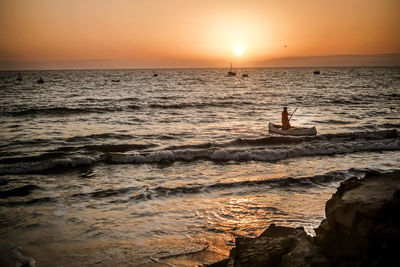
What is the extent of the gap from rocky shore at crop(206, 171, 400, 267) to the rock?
392 centimetres

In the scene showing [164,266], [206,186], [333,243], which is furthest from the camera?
[206,186]

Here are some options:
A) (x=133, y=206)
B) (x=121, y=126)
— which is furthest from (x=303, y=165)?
(x=121, y=126)

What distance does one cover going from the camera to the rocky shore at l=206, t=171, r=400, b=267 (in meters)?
3.70

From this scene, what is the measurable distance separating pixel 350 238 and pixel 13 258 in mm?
5962

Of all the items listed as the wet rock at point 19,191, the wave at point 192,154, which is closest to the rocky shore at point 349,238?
the wet rock at point 19,191

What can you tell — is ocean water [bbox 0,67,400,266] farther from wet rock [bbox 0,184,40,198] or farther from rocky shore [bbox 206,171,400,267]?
rocky shore [bbox 206,171,400,267]

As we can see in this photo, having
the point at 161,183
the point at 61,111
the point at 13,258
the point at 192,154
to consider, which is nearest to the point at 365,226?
the point at 13,258

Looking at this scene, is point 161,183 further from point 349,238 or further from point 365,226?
point 365,226

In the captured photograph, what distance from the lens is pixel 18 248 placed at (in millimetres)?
6664

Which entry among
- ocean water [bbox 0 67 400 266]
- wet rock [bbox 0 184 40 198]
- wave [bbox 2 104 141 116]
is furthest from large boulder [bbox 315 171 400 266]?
wave [bbox 2 104 141 116]

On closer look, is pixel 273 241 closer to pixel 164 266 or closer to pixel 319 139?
pixel 164 266

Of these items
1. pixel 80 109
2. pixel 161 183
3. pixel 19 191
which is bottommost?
pixel 19 191

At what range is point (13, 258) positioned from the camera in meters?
6.21

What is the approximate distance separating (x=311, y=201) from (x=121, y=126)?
56.5 ft
